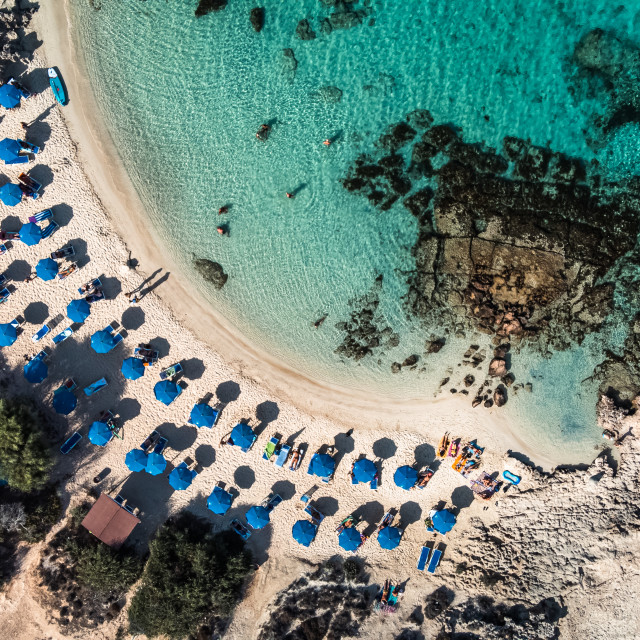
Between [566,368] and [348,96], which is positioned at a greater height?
[348,96]

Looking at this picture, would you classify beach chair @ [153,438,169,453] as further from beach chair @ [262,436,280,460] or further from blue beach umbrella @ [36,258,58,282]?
blue beach umbrella @ [36,258,58,282]

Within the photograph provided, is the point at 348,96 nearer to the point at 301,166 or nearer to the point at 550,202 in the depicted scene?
the point at 301,166

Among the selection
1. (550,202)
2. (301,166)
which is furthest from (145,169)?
(550,202)

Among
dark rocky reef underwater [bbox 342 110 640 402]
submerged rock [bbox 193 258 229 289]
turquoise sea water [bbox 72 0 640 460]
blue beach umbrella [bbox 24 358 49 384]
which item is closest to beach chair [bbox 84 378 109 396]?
blue beach umbrella [bbox 24 358 49 384]

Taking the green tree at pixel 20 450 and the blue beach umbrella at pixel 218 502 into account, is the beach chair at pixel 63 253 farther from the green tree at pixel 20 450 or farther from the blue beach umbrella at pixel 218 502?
the blue beach umbrella at pixel 218 502

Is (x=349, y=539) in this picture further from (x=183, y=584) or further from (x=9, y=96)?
(x=9, y=96)

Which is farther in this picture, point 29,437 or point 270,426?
point 270,426

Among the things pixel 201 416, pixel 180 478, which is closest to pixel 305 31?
pixel 201 416
